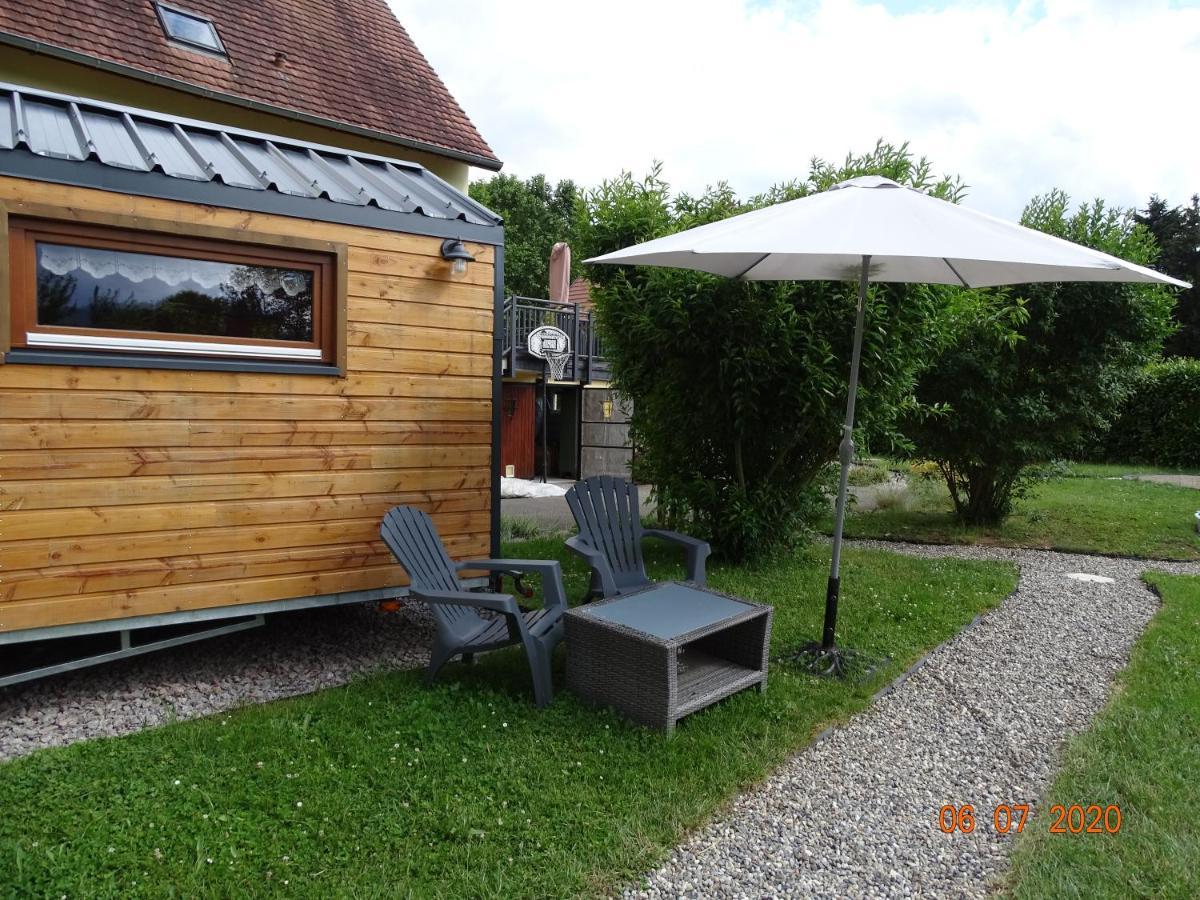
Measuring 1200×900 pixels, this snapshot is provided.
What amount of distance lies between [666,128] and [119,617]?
1216cm

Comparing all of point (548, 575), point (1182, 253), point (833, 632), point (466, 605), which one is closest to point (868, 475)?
point (833, 632)

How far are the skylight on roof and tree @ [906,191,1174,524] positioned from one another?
8.94m

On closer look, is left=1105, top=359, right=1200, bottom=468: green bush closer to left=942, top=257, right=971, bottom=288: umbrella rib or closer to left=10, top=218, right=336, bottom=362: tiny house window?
left=942, top=257, right=971, bottom=288: umbrella rib

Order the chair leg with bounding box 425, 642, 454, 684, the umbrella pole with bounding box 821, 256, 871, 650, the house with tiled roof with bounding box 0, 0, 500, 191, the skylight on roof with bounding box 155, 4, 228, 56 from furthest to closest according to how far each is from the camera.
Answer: the skylight on roof with bounding box 155, 4, 228, 56
the house with tiled roof with bounding box 0, 0, 500, 191
the umbrella pole with bounding box 821, 256, 871, 650
the chair leg with bounding box 425, 642, 454, 684

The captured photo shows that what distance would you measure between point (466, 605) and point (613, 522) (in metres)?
1.47

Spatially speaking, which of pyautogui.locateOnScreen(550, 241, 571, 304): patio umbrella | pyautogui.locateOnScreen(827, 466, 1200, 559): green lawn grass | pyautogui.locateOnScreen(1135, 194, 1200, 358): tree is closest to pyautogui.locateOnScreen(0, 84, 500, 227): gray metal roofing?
pyautogui.locateOnScreen(827, 466, 1200, 559): green lawn grass

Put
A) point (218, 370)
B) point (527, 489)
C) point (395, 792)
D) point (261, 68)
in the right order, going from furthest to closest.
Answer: point (527, 489) < point (261, 68) < point (218, 370) < point (395, 792)

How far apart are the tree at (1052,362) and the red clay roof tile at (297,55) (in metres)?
6.67

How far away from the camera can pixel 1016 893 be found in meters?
2.33

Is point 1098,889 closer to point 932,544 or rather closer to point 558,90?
point 932,544

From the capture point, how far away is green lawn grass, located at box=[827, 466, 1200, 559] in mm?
8086

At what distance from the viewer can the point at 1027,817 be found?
279 centimetres

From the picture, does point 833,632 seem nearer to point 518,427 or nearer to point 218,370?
point 218,370

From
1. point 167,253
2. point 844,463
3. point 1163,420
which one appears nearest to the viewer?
point 167,253
